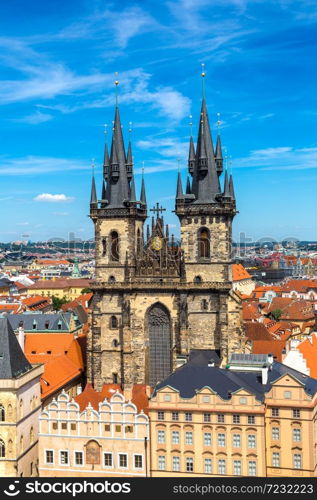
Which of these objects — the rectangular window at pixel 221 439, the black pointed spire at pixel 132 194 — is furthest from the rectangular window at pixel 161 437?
the black pointed spire at pixel 132 194

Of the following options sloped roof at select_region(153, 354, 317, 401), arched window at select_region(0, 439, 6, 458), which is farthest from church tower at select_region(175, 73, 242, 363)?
arched window at select_region(0, 439, 6, 458)

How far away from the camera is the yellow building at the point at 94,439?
5141cm

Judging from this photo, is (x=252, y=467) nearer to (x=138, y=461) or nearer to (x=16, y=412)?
(x=138, y=461)

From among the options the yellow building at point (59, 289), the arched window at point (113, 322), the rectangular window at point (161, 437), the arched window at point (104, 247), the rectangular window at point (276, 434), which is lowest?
the rectangular window at point (161, 437)

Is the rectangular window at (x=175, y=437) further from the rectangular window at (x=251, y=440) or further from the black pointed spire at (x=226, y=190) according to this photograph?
the black pointed spire at (x=226, y=190)

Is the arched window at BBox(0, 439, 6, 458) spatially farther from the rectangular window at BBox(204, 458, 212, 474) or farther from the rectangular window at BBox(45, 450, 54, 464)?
the rectangular window at BBox(204, 458, 212, 474)

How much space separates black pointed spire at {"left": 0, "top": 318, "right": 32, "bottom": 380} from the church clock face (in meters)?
22.3

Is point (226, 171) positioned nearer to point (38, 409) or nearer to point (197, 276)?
point (197, 276)

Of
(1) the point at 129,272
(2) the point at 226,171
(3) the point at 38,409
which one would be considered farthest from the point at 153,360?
(2) the point at 226,171

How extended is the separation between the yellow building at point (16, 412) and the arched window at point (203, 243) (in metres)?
24.0

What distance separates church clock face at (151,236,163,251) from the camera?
72.5 metres

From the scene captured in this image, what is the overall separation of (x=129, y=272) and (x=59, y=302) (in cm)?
8832

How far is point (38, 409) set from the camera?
5866cm

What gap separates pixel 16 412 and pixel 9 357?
4840mm
